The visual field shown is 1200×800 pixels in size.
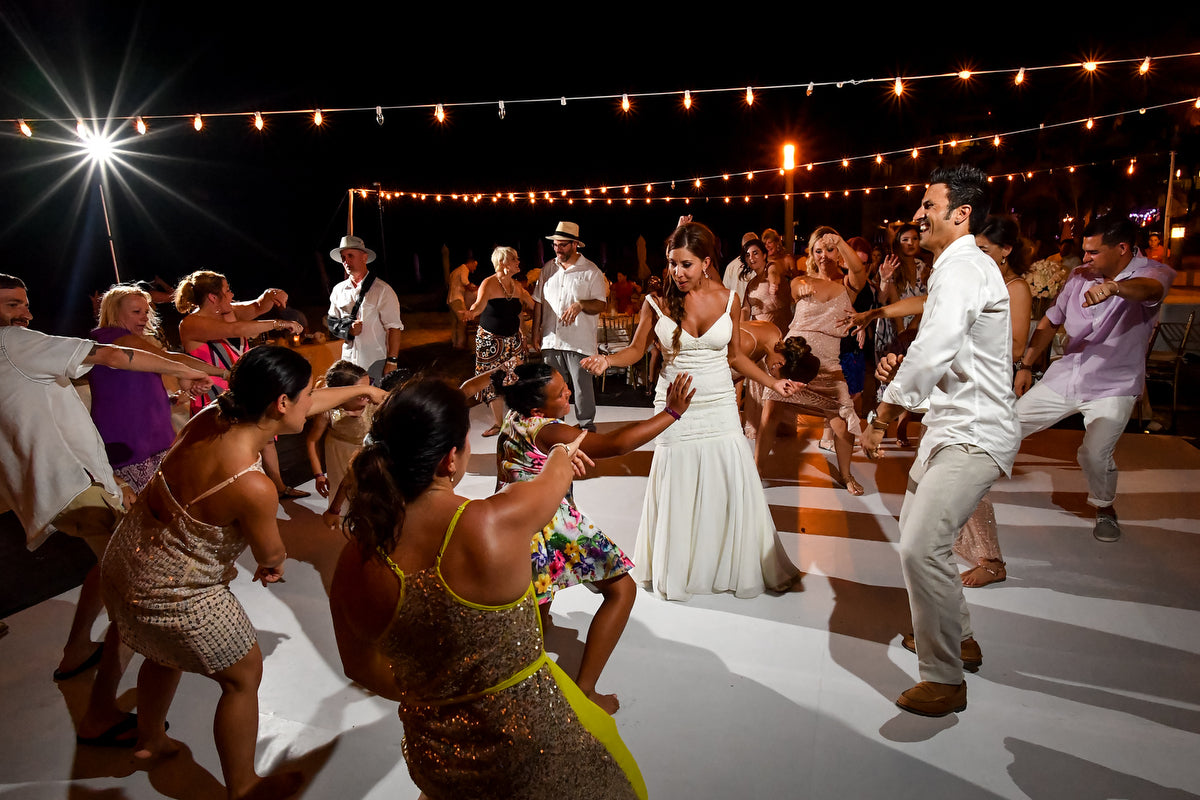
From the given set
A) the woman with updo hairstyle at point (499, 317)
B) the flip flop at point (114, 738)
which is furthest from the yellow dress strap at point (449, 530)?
the woman with updo hairstyle at point (499, 317)

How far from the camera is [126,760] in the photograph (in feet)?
8.21

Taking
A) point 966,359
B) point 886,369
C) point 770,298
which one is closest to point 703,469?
point 886,369

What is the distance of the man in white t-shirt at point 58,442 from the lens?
286 centimetres

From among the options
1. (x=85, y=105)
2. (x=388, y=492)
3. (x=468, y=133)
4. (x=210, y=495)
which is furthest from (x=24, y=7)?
(x=388, y=492)

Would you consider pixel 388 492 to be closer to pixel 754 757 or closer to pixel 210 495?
pixel 210 495

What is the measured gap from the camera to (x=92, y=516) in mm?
3018

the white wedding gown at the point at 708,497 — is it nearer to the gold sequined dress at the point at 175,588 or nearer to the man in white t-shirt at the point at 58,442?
the gold sequined dress at the point at 175,588

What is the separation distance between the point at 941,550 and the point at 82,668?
3.69 metres

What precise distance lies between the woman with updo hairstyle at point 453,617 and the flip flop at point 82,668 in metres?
2.38

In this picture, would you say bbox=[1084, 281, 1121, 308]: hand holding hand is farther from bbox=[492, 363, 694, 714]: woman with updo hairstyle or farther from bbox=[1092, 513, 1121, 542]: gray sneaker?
bbox=[492, 363, 694, 714]: woman with updo hairstyle

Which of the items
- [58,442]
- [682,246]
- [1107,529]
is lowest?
[1107,529]

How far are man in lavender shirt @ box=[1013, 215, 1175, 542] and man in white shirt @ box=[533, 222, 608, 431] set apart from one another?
11.8ft

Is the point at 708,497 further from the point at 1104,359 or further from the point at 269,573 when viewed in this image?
the point at 1104,359

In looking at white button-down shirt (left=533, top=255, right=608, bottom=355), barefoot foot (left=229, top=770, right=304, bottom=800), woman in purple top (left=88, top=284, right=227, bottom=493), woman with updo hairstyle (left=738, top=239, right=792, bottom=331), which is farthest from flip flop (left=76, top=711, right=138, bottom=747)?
woman with updo hairstyle (left=738, top=239, right=792, bottom=331)
